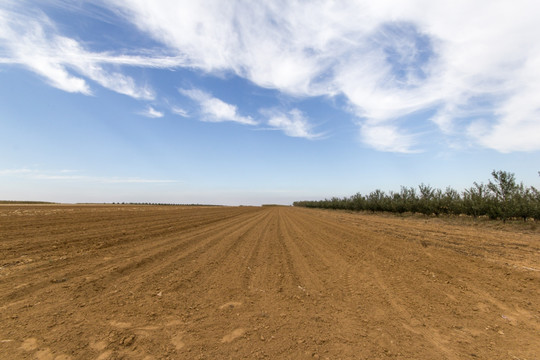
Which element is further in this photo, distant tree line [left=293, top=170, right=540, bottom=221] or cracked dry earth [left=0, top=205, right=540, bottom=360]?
distant tree line [left=293, top=170, right=540, bottom=221]

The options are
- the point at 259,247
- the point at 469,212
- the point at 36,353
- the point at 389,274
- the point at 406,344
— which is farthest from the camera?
the point at 469,212

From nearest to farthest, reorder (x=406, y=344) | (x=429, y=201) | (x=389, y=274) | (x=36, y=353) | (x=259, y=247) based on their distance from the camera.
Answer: (x=36, y=353) < (x=406, y=344) < (x=389, y=274) < (x=259, y=247) < (x=429, y=201)

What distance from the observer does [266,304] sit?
436 cm

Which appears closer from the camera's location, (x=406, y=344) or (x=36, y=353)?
(x=36, y=353)

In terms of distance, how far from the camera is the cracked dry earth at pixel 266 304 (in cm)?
307

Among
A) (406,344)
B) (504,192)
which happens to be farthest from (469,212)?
(406,344)

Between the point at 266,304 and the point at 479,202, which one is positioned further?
the point at 479,202

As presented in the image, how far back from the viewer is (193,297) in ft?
15.0

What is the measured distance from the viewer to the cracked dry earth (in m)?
3.07

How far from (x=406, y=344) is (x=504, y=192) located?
92.7 feet

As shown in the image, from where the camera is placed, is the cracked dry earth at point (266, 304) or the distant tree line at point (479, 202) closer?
the cracked dry earth at point (266, 304)

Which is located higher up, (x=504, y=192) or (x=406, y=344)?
(x=504, y=192)

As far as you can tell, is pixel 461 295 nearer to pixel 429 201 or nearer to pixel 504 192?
pixel 504 192

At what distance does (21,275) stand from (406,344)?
24.0 feet
